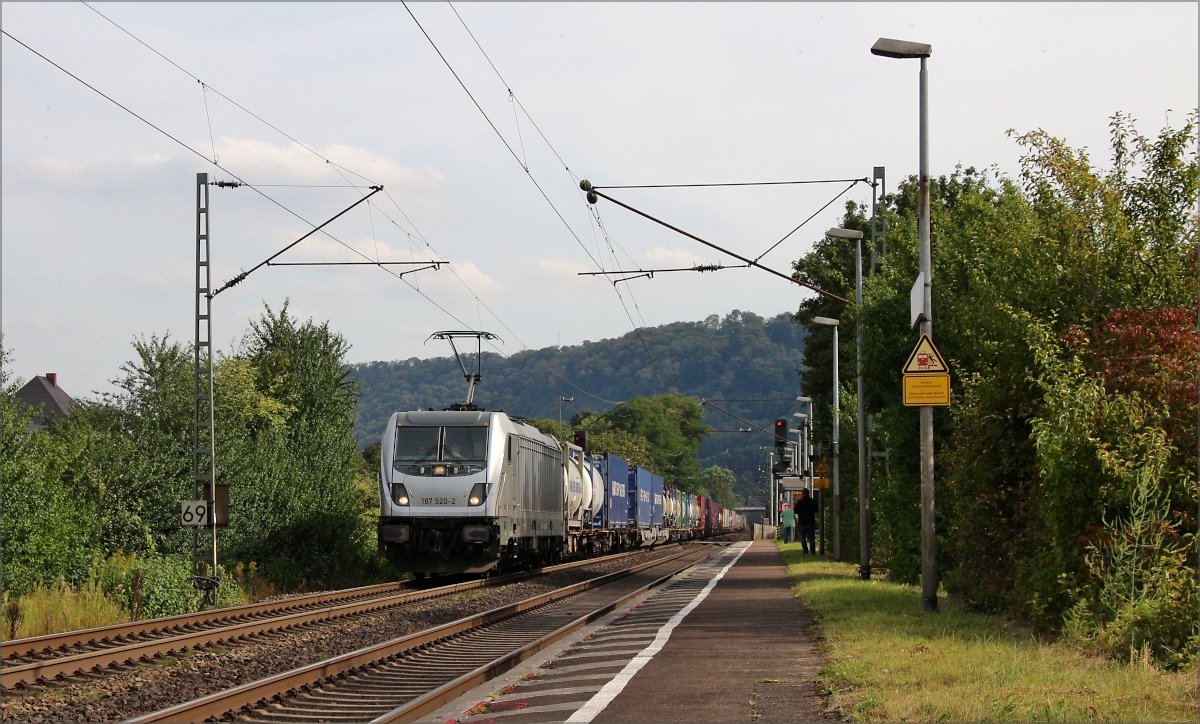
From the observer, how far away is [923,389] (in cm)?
1603

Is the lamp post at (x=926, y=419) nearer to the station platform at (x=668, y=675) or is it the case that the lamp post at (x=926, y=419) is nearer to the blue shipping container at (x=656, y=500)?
the station platform at (x=668, y=675)

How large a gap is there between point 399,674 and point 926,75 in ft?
34.6

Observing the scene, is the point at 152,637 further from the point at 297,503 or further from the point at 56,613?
the point at 297,503

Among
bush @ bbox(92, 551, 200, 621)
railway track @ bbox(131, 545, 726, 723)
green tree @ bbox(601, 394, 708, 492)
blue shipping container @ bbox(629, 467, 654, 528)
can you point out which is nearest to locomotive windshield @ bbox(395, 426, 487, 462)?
bush @ bbox(92, 551, 200, 621)

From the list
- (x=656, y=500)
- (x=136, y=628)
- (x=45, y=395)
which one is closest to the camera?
(x=136, y=628)

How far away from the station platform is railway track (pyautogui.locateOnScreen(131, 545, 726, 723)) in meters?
0.23

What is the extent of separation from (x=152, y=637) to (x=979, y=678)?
9422 mm

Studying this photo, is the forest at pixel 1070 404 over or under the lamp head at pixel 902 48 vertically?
under

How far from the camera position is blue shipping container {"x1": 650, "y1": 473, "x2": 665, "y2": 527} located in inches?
2226

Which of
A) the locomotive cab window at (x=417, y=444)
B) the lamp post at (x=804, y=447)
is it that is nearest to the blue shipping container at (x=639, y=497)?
the lamp post at (x=804, y=447)

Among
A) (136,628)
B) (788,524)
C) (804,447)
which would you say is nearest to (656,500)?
(788,524)

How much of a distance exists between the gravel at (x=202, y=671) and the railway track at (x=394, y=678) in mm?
606

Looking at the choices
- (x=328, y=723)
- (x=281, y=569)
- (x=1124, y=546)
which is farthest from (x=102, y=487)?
(x=1124, y=546)

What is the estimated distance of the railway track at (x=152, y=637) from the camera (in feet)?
37.0
